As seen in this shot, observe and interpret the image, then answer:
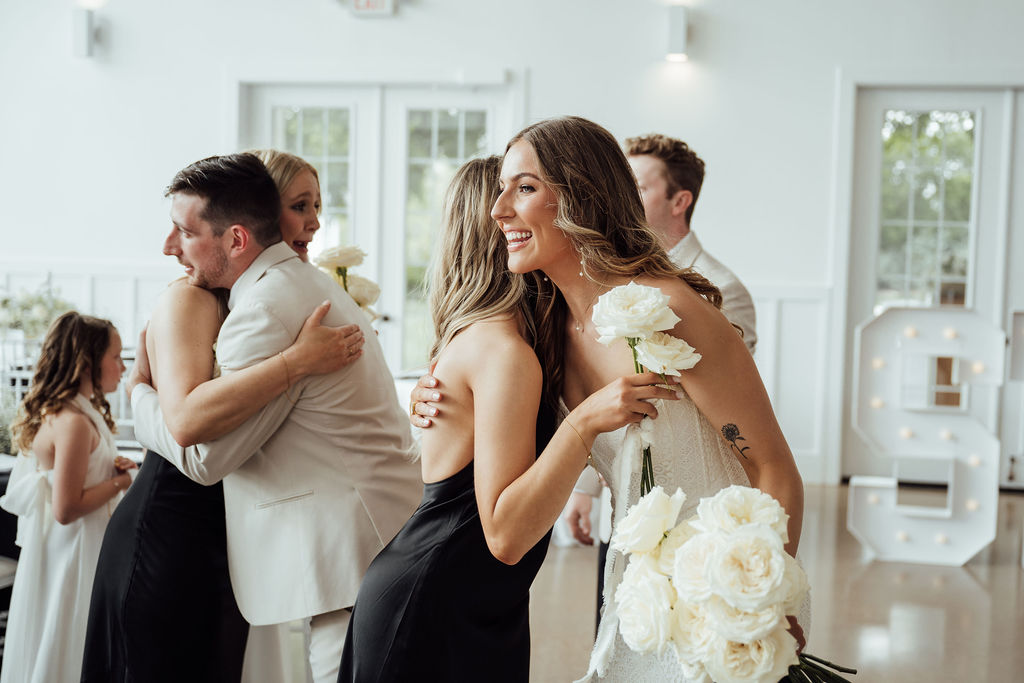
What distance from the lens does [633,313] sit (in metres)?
1.16

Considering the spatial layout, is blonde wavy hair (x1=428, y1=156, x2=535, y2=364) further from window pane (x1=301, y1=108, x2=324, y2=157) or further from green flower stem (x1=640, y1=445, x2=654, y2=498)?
window pane (x1=301, y1=108, x2=324, y2=157)

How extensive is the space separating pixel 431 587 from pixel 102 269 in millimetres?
6246

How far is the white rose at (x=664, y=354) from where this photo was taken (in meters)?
1.20

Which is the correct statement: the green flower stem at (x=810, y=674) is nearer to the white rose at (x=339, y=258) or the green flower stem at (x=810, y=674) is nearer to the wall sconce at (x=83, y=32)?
the white rose at (x=339, y=258)

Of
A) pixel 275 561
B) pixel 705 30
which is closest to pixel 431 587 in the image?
pixel 275 561

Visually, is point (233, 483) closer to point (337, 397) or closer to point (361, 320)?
point (337, 397)

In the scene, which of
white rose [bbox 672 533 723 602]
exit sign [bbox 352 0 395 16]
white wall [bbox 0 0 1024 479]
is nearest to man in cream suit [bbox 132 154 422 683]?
white rose [bbox 672 533 723 602]

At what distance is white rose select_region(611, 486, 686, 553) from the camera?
1.07 meters

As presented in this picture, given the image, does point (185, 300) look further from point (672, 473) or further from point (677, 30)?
point (677, 30)

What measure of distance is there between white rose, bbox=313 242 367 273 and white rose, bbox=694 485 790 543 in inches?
68.3

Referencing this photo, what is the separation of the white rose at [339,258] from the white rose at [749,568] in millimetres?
1793

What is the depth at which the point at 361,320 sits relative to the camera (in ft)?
7.07

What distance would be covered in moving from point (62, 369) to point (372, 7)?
4629 millimetres

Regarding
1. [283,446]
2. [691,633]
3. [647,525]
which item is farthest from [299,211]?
[691,633]
